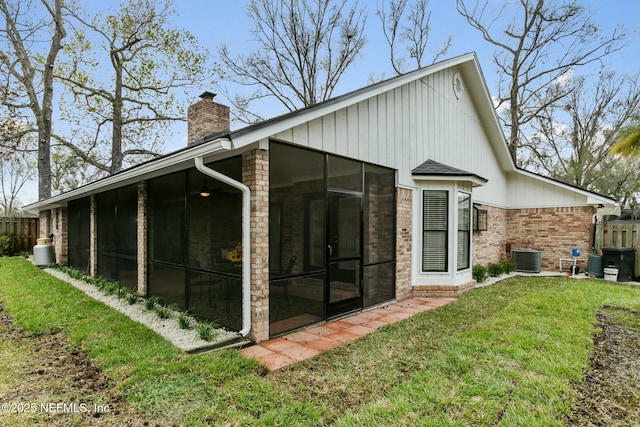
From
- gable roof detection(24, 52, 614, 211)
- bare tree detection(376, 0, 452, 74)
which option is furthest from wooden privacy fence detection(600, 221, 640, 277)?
bare tree detection(376, 0, 452, 74)

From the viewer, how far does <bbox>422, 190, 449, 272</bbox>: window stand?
700 cm

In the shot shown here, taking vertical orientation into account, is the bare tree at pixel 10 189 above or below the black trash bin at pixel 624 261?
above

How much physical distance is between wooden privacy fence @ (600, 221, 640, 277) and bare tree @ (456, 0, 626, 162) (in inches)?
260

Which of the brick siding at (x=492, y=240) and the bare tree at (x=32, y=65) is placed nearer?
the brick siding at (x=492, y=240)

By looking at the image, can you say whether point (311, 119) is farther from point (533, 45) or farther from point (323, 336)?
point (533, 45)

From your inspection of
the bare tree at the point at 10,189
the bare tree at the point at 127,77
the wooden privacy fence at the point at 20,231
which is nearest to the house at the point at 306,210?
the wooden privacy fence at the point at 20,231

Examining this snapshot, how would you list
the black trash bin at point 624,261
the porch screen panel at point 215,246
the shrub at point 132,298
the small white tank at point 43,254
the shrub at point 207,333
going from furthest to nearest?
1. the small white tank at point 43,254
2. the black trash bin at point 624,261
3. the shrub at point 132,298
4. the porch screen panel at point 215,246
5. the shrub at point 207,333

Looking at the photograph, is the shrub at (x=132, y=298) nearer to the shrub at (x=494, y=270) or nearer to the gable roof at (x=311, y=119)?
the gable roof at (x=311, y=119)

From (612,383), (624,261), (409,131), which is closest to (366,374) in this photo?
(612,383)

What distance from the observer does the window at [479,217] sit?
9.36 meters

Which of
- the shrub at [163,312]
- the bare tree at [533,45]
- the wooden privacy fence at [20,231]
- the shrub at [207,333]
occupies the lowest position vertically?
the shrub at [163,312]

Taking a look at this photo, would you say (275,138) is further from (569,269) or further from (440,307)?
(569,269)

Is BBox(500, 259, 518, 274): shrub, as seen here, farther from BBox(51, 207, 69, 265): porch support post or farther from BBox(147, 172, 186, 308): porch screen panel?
BBox(51, 207, 69, 265): porch support post

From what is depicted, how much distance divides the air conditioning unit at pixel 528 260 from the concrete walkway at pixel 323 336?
240 inches
